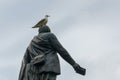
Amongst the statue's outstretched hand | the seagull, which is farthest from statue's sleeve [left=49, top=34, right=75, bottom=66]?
the seagull

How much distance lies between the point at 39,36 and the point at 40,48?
498mm

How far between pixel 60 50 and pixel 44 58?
71cm

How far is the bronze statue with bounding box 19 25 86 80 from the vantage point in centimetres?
2280

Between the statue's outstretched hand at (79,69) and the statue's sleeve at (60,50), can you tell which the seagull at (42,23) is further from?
the statue's outstretched hand at (79,69)

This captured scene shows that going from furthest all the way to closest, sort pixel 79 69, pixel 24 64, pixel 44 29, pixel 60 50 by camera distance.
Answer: pixel 44 29, pixel 24 64, pixel 60 50, pixel 79 69

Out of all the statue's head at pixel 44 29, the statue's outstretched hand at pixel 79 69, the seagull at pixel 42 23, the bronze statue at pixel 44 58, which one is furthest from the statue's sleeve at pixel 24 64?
the statue's outstretched hand at pixel 79 69

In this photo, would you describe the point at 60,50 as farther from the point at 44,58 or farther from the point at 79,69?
the point at 79,69

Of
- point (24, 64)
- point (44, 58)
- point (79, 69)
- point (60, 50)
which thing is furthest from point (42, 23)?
point (79, 69)

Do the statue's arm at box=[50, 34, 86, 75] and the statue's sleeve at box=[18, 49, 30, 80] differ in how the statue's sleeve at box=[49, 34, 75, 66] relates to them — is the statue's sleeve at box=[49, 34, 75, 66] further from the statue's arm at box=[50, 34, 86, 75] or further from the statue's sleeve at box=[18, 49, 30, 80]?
the statue's sleeve at box=[18, 49, 30, 80]

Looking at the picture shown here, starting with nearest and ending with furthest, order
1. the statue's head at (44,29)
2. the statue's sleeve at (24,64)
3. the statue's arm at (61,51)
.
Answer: the statue's arm at (61,51) < the statue's sleeve at (24,64) < the statue's head at (44,29)

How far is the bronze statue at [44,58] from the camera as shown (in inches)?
898

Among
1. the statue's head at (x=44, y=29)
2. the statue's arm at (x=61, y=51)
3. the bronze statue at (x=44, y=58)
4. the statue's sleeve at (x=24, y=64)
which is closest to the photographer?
the bronze statue at (x=44, y=58)

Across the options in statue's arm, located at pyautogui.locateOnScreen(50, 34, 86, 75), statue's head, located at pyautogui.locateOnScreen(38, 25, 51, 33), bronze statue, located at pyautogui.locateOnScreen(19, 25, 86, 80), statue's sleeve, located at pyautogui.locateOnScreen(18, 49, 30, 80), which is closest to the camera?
bronze statue, located at pyautogui.locateOnScreen(19, 25, 86, 80)

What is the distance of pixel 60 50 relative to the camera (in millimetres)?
23156
